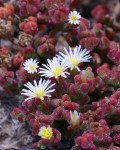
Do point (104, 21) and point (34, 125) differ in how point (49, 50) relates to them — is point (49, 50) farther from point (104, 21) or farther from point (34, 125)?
point (104, 21)

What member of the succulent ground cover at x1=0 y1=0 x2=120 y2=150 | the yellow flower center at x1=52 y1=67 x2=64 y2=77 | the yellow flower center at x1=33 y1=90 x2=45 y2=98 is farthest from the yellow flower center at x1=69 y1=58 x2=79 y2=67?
the yellow flower center at x1=33 y1=90 x2=45 y2=98

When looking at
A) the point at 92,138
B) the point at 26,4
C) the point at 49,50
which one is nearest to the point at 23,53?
the point at 49,50

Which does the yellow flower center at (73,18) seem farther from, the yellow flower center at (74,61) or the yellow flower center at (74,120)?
the yellow flower center at (74,120)

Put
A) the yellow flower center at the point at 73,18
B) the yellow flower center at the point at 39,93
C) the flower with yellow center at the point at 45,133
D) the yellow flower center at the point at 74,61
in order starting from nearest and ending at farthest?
the flower with yellow center at the point at 45,133, the yellow flower center at the point at 39,93, the yellow flower center at the point at 74,61, the yellow flower center at the point at 73,18

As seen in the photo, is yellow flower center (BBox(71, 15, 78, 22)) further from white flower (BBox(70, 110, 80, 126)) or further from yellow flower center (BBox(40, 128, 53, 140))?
yellow flower center (BBox(40, 128, 53, 140))

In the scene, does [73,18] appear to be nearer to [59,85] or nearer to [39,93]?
[59,85]

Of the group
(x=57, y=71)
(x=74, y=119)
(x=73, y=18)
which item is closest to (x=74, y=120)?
(x=74, y=119)

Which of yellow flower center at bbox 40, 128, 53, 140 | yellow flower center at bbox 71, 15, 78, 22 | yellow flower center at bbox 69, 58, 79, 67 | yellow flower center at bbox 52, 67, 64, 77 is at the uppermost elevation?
yellow flower center at bbox 71, 15, 78, 22

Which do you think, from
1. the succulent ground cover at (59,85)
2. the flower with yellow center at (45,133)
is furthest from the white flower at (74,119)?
the flower with yellow center at (45,133)

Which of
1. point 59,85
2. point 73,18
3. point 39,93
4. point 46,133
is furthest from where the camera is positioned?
point 73,18
